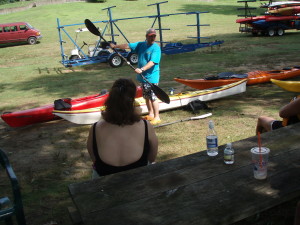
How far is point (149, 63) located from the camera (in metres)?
6.14

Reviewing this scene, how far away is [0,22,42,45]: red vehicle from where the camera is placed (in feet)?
70.5

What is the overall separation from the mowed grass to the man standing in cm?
48

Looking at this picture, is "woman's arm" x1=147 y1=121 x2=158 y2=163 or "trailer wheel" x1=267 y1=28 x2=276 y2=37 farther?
"trailer wheel" x1=267 y1=28 x2=276 y2=37

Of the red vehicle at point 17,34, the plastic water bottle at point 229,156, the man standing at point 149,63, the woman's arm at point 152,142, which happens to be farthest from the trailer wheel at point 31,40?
the plastic water bottle at point 229,156

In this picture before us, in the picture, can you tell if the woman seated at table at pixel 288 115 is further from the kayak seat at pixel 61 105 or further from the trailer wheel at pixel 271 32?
the trailer wheel at pixel 271 32

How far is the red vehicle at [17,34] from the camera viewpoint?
70.5ft

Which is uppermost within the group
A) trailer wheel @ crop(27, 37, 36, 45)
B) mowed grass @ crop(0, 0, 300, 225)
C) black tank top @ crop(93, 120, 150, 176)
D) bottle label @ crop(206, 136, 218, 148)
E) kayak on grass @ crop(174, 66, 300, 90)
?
trailer wheel @ crop(27, 37, 36, 45)

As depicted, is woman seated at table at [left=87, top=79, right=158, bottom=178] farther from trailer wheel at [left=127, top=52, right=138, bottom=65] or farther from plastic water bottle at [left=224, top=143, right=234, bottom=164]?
trailer wheel at [left=127, top=52, right=138, bottom=65]

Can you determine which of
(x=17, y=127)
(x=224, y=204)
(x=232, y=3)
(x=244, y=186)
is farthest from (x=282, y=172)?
(x=232, y=3)

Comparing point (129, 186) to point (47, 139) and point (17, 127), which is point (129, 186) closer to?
point (47, 139)

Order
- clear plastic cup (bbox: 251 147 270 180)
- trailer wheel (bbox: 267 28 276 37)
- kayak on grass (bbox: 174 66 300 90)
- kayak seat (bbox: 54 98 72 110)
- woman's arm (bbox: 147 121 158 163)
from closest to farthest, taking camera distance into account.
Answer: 1. clear plastic cup (bbox: 251 147 270 180)
2. woman's arm (bbox: 147 121 158 163)
3. kayak seat (bbox: 54 98 72 110)
4. kayak on grass (bbox: 174 66 300 90)
5. trailer wheel (bbox: 267 28 276 37)

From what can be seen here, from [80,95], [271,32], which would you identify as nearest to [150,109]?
[80,95]

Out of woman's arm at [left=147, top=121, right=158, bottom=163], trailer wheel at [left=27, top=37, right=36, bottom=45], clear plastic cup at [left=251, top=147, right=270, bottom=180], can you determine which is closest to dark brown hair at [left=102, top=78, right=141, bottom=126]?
woman's arm at [left=147, top=121, right=158, bottom=163]

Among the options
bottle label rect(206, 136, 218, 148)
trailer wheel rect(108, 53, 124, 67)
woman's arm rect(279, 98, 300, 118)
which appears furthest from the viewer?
trailer wheel rect(108, 53, 124, 67)
